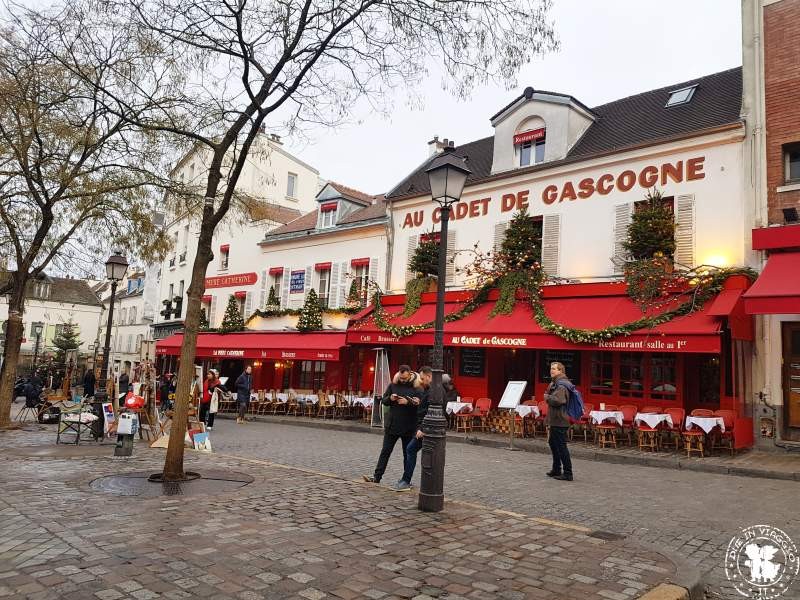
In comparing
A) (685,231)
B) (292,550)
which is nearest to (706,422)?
(685,231)

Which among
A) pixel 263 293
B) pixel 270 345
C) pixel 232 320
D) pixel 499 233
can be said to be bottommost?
pixel 270 345

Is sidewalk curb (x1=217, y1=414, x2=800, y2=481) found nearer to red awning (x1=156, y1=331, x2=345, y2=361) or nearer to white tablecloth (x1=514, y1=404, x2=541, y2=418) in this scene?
white tablecloth (x1=514, y1=404, x2=541, y2=418)

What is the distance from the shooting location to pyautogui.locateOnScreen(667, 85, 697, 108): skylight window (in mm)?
15873

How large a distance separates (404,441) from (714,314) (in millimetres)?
7043

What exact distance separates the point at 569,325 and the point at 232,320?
618 inches

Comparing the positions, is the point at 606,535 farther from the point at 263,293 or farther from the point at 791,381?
the point at 263,293

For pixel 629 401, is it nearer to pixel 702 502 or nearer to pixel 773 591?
pixel 702 502

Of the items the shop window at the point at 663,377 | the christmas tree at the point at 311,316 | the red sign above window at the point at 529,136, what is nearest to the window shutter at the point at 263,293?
the christmas tree at the point at 311,316

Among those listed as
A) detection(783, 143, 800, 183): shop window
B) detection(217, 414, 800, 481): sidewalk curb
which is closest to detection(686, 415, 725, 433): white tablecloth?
detection(217, 414, 800, 481): sidewalk curb

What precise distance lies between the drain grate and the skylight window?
1387cm

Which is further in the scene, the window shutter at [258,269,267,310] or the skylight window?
the window shutter at [258,269,267,310]

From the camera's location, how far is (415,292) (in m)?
18.2

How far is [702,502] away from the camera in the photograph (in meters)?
7.32

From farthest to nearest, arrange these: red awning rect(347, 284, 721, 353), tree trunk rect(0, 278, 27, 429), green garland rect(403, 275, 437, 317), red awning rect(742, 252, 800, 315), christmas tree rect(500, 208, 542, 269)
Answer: green garland rect(403, 275, 437, 317), christmas tree rect(500, 208, 542, 269), tree trunk rect(0, 278, 27, 429), red awning rect(347, 284, 721, 353), red awning rect(742, 252, 800, 315)
